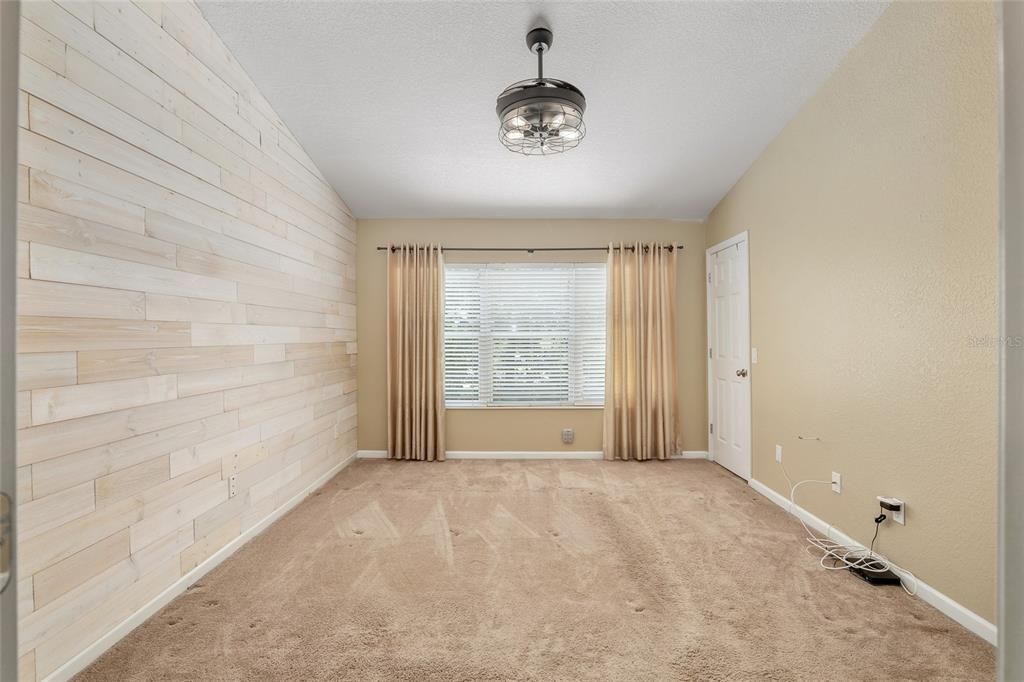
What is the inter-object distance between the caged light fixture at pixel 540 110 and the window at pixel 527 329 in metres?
2.26

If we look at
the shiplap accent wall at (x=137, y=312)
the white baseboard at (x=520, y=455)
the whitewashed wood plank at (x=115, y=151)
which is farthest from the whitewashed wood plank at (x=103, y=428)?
the white baseboard at (x=520, y=455)

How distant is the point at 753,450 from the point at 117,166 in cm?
441

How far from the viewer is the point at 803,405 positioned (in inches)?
126

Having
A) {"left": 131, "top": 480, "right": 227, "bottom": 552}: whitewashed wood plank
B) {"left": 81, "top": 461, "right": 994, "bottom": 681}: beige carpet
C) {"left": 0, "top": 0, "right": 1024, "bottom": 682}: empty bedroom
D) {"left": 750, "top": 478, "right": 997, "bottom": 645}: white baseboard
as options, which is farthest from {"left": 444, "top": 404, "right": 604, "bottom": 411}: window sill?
{"left": 131, "top": 480, "right": 227, "bottom": 552}: whitewashed wood plank

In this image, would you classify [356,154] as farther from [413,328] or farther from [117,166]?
[117,166]

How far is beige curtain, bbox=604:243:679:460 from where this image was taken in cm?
470

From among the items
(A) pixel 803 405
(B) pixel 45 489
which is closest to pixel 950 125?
(A) pixel 803 405

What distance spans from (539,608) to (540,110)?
240cm

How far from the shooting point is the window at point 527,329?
4875 mm

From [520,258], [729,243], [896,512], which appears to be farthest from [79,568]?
[729,243]

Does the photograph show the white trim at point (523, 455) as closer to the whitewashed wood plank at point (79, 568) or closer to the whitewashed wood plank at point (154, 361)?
the whitewashed wood plank at point (154, 361)

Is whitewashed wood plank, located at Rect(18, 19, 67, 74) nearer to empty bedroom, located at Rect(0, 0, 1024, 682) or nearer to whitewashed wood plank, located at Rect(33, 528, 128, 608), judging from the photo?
empty bedroom, located at Rect(0, 0, 1024, 682)

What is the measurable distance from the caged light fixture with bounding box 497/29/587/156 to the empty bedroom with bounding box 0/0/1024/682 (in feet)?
0.06

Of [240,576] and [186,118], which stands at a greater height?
[186,118]
